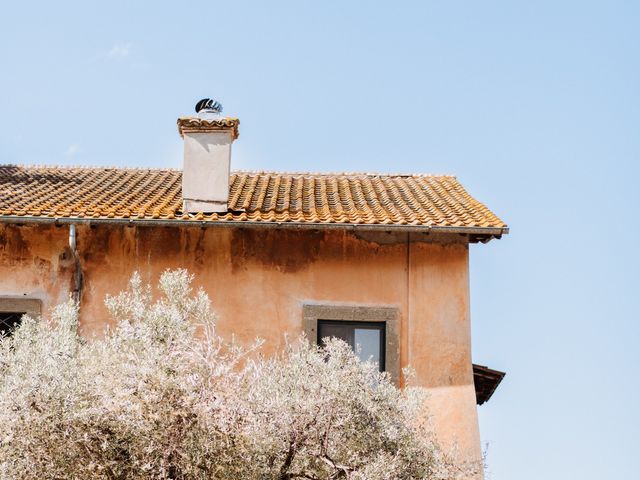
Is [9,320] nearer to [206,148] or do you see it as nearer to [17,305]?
[17,305]

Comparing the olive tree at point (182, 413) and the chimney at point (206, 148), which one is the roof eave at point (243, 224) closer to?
the chimney at point (206, 148)

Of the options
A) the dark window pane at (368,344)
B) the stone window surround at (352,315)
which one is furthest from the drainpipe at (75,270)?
the dark window pane at (368,344)

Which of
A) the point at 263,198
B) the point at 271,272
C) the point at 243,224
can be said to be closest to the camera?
the point at 243,224

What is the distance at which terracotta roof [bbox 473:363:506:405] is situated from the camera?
14094 mm

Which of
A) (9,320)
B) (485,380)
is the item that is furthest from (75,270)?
(485,380)

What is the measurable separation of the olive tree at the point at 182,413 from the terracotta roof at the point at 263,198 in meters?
2.96

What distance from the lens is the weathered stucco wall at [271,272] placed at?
526 inches

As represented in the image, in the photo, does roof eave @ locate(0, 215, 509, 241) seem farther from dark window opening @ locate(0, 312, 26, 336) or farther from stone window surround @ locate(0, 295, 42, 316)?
dark window opening @ locate(0, 312, 26, 336)

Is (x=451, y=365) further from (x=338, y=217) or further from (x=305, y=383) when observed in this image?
(x=305, y=383)

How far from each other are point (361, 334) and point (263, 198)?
2472 millimetres

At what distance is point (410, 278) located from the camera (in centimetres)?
1351

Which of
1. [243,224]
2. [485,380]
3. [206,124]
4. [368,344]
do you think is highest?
[206,124]

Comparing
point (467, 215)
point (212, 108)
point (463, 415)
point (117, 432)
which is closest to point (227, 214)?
point (212, 108)

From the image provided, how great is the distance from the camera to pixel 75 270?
13.5m
